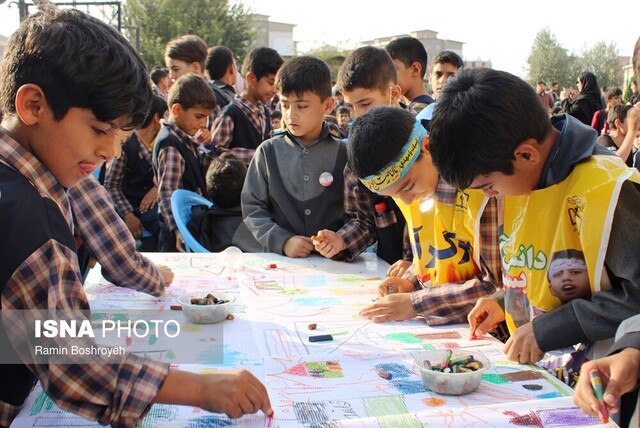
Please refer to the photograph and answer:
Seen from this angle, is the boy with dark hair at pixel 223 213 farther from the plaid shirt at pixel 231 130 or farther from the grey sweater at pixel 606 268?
the grey sweater at pixel 606 268

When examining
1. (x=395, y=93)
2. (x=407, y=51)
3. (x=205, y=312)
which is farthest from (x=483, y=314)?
(x=407, y=51)

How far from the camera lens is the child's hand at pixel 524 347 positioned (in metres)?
1.62

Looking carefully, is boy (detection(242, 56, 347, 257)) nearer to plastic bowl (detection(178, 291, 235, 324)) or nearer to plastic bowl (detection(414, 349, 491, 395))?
plastic bowl (detection(178, 291, 235, 324))

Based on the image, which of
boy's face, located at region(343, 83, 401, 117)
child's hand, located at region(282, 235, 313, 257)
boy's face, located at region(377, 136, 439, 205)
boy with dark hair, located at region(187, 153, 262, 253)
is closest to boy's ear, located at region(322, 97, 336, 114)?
boy's face, located at region(343, 83, 401, 117)

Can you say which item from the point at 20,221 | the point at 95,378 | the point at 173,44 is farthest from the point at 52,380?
the point at 173,44

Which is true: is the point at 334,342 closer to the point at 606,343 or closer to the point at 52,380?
the point at 606,343

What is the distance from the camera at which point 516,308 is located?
1805mm

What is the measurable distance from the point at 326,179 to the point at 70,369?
6.56ft

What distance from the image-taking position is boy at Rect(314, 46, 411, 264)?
113 inches

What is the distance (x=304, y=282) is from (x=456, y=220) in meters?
0.74

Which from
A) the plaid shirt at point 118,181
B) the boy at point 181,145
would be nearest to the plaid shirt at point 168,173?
the boy at point 181,145

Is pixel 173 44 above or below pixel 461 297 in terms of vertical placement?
above

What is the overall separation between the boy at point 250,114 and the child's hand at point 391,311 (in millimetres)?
2370

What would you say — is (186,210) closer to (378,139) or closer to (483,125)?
(378,139)
